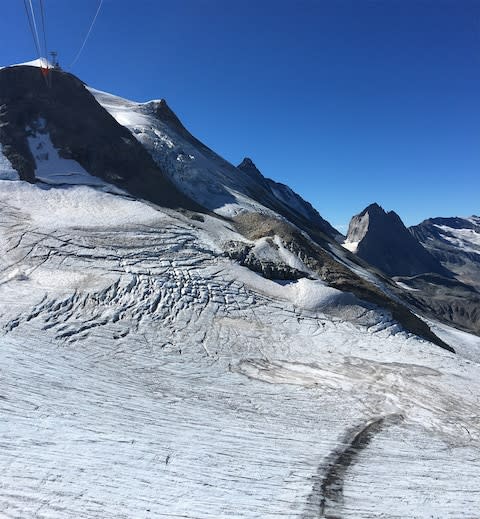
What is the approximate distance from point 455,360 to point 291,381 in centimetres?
1040

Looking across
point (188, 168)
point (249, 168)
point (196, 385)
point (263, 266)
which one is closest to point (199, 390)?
point (196, 385)

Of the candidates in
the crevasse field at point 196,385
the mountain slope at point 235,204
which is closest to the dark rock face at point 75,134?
the mountain slope at point 235,204

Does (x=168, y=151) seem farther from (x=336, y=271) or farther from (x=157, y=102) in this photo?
(x=336, y=271)

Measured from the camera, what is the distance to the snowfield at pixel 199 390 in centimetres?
1288

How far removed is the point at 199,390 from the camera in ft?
65.8

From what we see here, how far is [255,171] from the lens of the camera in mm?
162375

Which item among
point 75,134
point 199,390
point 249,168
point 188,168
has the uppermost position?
point 249,168

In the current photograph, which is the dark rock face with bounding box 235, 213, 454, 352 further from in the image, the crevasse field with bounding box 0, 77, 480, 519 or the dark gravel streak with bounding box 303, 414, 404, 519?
the dark gravel streak with bounding box 303, 414, 404, 519

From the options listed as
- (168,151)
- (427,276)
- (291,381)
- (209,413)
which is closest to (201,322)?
(291,381)

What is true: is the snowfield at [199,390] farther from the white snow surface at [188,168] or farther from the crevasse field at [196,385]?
the white snow surface at [188,168]

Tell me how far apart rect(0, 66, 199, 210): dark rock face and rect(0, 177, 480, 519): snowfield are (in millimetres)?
7851

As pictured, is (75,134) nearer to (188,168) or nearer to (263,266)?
(188,168)

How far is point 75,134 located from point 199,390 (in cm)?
3649

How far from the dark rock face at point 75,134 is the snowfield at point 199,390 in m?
7.85
